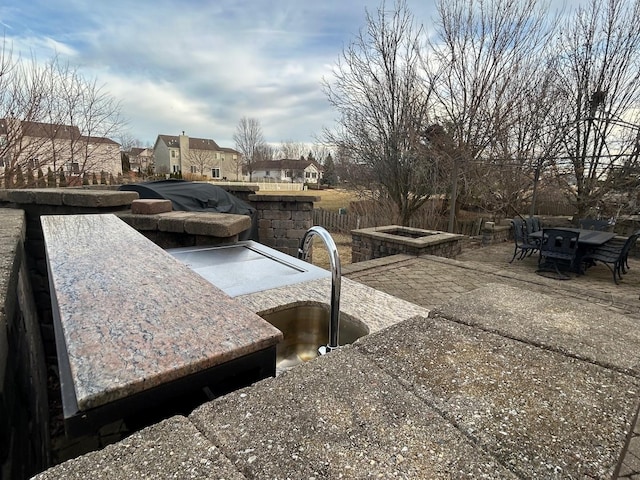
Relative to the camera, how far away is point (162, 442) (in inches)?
18.8

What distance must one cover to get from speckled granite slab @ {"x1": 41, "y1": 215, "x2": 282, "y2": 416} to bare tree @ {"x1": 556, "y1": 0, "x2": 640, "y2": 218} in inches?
389

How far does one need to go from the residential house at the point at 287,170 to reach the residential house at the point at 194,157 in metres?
4.32

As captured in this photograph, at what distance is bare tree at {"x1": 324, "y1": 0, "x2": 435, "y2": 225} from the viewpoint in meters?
9.84

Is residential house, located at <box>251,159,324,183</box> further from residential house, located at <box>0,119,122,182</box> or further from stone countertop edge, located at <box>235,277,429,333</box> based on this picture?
stone countertop edge, located at <box>235,277,429,333</box>

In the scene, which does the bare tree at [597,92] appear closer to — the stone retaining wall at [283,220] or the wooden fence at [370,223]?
the wooden fence at [370,223]

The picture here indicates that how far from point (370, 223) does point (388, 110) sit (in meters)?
3.79

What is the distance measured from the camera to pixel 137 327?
79 cm

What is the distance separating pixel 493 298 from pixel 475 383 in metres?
0.50

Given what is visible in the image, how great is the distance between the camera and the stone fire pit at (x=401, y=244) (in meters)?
6.02

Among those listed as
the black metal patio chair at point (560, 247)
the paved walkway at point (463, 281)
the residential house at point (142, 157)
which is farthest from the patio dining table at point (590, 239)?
the residential house at point (142, 157)

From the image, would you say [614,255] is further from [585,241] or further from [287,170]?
[287,170]

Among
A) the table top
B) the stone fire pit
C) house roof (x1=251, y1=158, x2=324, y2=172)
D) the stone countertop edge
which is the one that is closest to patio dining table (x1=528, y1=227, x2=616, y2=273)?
the table top

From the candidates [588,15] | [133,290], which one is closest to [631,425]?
[133,290]

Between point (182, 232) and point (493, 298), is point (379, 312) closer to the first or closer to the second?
point (493, 298)
